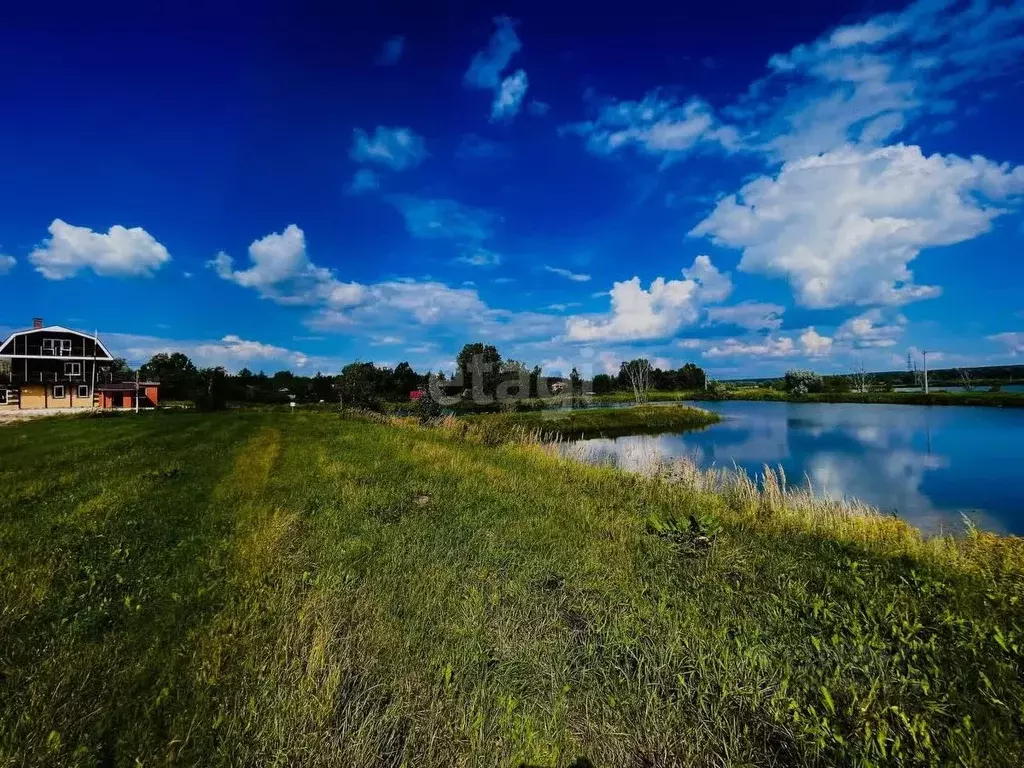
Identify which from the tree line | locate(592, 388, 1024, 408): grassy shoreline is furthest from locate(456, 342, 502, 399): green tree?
locate(592, 388, 1024, 408): grassy shoreline

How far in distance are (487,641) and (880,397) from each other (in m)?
102

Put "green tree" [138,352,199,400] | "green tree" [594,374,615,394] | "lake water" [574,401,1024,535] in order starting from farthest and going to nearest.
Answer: "green tree" [594,374,615,394]
"green tree" [138,352,199,400]
"lake water" [574,401,1024,535]

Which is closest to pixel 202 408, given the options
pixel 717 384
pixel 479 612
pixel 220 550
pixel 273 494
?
pixel 273 494

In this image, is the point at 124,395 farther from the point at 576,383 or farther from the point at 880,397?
the point at 880,397

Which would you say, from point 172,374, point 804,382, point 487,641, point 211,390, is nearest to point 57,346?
point 211,390

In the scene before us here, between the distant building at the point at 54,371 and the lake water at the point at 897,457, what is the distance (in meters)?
60.2

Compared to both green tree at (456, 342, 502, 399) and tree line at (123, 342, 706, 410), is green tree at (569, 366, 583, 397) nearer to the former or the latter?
tree line at (123, 342, 706, 410)

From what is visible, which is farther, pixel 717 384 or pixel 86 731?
pixel 717 384

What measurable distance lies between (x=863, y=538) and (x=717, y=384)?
11677 centimetres

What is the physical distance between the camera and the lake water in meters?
16.8

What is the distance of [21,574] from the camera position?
17.3 ft

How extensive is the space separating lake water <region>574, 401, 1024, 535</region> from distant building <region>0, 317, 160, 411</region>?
6015 cm

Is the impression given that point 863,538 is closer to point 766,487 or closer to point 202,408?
point 766,487

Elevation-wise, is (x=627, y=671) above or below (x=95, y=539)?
below
